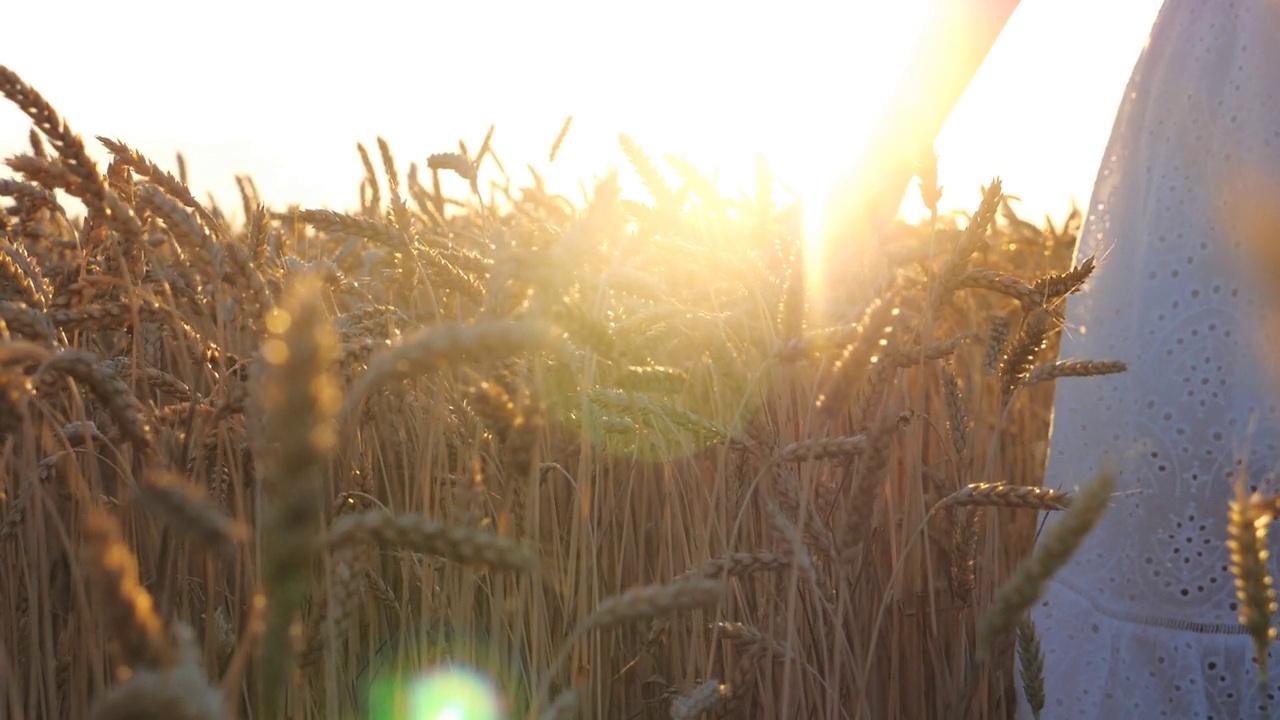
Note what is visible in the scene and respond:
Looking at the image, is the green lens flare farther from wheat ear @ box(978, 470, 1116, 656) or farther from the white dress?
the white dress

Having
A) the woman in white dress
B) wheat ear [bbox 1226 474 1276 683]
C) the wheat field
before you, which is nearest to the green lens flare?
the wheat field

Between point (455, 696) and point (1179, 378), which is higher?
point (1179, 378)

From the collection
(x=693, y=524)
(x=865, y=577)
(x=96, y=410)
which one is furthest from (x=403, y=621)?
(x=96, y=410)

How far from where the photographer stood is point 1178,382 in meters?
1.51

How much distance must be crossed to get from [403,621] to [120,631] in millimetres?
809

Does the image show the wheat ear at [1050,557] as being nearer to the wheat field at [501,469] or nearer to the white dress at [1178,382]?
the wheat field at [501,469]

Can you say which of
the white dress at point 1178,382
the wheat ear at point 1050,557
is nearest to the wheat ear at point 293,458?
the wheat ear at point 1050,557

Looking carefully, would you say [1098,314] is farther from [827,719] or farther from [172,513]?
[172,513]

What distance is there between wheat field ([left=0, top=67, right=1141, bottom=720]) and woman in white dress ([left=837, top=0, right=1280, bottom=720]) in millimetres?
136

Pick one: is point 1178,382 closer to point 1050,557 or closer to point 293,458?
point 1050,557

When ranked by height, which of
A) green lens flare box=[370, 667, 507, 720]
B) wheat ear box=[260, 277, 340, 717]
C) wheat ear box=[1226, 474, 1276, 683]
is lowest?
green lens flare box=[370, 667, 507, 720]

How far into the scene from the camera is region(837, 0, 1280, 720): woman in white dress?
1478mm

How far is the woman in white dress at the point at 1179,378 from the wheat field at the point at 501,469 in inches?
5.4

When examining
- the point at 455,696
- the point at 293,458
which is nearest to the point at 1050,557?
the point at 293,458
